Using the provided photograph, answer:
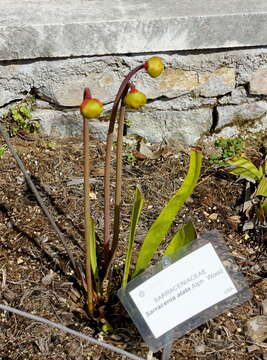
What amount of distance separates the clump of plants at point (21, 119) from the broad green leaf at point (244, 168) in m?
0.79

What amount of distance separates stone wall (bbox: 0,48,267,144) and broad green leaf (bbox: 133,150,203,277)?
861 mm

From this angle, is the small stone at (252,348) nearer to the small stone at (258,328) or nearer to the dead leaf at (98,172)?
the small stone at (258,328)

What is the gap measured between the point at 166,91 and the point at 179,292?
1.13 m

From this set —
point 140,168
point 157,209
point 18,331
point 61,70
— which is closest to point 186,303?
point 18,331

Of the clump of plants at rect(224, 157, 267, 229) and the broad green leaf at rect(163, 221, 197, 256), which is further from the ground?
the broad green leaf at rect(163, 221, 197, 256)

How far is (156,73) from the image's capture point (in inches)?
49.4

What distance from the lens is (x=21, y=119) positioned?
226 centimetres

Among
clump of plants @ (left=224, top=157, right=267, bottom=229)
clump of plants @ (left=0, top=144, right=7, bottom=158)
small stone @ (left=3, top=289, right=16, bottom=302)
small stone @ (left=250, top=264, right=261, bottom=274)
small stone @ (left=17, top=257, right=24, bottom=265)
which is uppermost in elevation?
clump of plants @ (left=0, top=144, right=7, bottom=158)

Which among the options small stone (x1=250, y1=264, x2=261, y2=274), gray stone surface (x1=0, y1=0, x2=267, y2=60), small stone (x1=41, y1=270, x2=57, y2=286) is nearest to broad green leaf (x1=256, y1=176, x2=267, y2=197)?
small stone (x1=250, y1=264, x2=261, y2=274)

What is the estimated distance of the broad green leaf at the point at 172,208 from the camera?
141 cm

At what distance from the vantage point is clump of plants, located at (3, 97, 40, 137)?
225 centimetres

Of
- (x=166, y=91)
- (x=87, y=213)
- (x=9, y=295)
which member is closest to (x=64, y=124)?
(x=166, y=91)

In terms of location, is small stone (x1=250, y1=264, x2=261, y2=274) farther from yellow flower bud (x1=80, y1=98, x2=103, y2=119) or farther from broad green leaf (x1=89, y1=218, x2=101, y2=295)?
yellow flower bud (x1=80, y1=98, x2=103, y2=119)

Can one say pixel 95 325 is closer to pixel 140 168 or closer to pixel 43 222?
pixel 43 222
